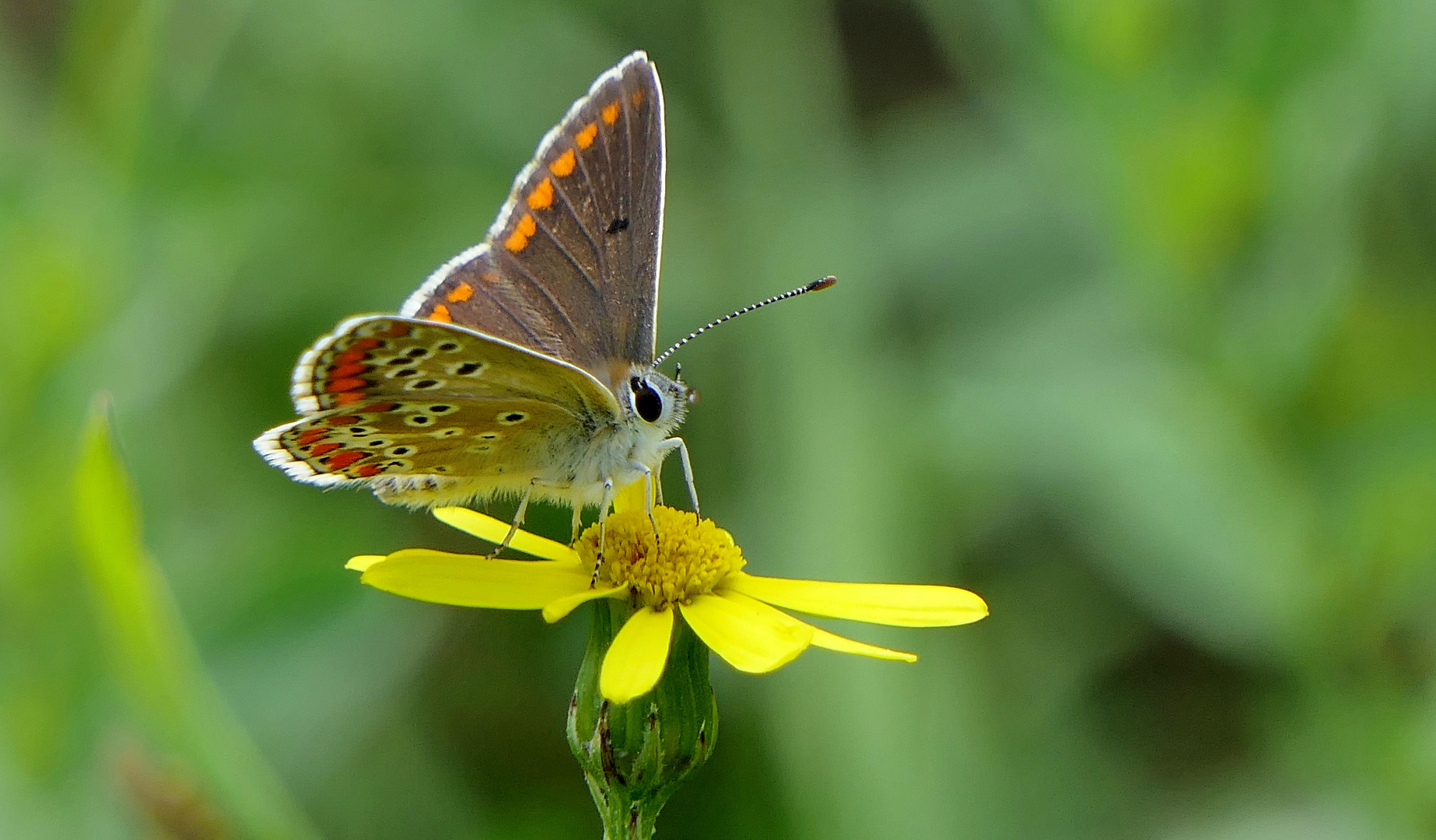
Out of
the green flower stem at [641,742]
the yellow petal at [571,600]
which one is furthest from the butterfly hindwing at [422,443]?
the green flower stem at [641,742]

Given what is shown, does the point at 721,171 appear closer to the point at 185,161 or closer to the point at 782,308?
the point at 782,308

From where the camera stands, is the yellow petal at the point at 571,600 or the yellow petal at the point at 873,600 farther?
the yellow petal at the point at 873,600

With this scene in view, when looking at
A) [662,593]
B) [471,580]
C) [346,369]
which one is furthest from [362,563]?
[662,593]

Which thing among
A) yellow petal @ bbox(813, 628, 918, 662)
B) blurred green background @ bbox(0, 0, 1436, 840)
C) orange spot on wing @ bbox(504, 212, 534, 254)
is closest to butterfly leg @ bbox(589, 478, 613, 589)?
yellow petal @ bbox(813, 628, 918, 662)

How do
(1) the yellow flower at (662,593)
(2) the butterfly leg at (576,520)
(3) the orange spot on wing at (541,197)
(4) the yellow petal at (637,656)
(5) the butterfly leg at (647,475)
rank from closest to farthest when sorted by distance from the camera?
(4) the yellow petal at (637,656) < (1) the yellow flower at (662,593) < (5) the butterfly leg at (647,475) < (2) the butterfly leg at (576,520) < (3) the orange spot on wing at (541,197)

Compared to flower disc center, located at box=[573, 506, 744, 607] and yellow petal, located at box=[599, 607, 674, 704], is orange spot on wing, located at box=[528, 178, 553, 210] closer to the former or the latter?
flower disc center, located at box=[573, 506, 744, 607]

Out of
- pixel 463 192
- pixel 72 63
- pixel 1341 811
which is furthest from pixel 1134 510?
pixel 72 63

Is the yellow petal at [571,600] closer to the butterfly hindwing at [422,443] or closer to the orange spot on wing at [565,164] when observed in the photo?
the butterfly hindwing at [422,443]
